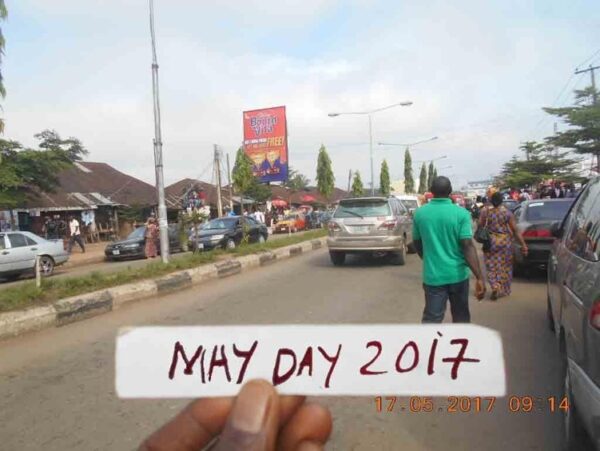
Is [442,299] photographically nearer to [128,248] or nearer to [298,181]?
[128,248]

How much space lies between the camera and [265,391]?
1125 mm

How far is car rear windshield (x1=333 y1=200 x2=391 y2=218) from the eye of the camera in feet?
36.0

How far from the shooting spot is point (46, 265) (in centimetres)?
1422

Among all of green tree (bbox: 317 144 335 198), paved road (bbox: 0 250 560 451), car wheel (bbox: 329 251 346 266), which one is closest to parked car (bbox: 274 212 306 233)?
green tree (bbox: 317 144 335 198)

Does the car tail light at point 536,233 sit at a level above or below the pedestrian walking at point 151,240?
above

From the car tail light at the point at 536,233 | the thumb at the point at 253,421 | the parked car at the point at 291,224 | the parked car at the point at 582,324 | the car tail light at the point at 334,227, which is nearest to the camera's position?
the thumb at the point at 253,421

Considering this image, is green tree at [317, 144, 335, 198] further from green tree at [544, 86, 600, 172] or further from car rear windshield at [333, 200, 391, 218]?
car rear windshield at [333, 200, 391, 218]

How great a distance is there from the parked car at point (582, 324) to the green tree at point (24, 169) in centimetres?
1790

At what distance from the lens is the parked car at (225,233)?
1684 cm

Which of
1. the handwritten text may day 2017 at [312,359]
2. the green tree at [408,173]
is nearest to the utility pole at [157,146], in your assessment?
the handwritten text may day 2017 at [312,359]

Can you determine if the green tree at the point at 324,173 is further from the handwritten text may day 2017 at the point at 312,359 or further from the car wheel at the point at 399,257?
the handwritten text may day 2017 at the point at 312,359

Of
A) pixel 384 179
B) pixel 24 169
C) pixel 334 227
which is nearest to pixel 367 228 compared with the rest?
pixel 334 227

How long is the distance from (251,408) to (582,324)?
76.7 inches
